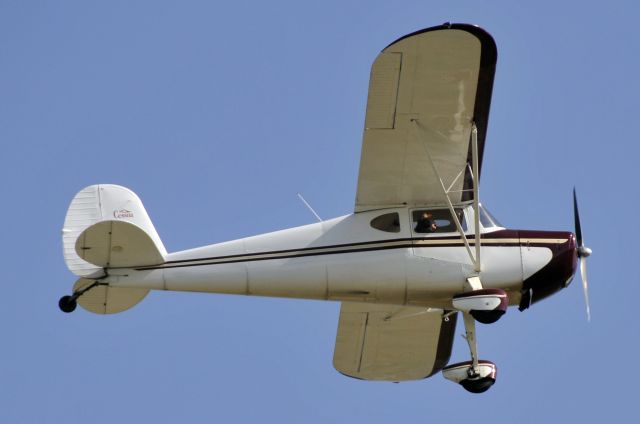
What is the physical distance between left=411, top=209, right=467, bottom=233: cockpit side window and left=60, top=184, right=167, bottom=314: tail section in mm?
3117

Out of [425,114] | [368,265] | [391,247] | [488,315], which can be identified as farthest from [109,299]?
[488,315]

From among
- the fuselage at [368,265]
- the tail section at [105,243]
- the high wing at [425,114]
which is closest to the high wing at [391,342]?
the fuselage at [368,265]

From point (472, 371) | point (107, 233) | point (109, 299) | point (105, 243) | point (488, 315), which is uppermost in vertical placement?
point (107, 233)

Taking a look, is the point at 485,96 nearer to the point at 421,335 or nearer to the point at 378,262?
the point at 378,262

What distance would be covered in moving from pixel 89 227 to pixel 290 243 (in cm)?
242

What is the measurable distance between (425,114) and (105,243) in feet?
13.3

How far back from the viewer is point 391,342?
1767 cm

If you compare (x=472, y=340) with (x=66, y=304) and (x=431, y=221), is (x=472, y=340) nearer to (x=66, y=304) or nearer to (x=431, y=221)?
(x=431, y=221)

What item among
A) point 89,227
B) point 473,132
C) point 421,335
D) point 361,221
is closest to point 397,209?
point 361,221

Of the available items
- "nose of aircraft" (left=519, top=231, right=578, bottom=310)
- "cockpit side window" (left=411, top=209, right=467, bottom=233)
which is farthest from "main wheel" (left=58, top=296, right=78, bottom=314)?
"nose of aircraft" (left=519, top=231, right=578, bottom=310)

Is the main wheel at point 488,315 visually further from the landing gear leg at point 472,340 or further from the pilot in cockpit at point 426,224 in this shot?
the pilot in cockpit at point 426,224

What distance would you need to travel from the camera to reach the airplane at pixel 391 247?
14992 millimetres

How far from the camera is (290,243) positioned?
51.0 ft

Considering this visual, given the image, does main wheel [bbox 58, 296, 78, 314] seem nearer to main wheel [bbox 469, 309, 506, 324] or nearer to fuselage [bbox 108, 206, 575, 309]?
fuselage [bbox 108, 206, 575, 309]
